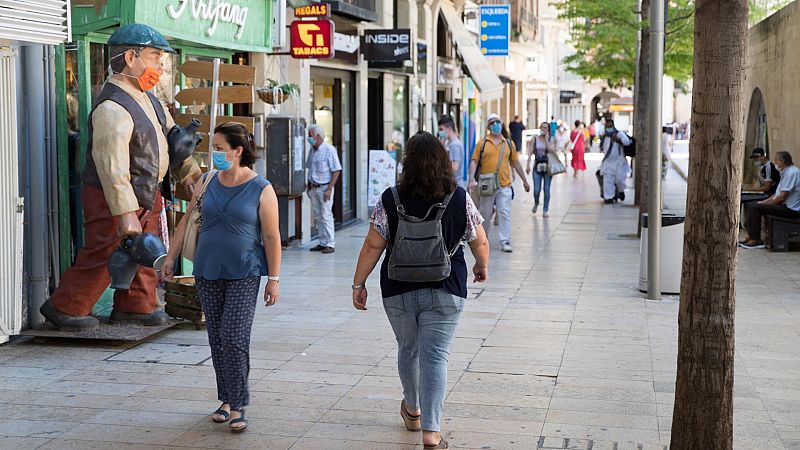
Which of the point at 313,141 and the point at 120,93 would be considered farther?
the point at 313,141

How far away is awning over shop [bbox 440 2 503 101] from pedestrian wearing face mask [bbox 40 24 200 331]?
18.6 meters

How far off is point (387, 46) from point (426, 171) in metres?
13.1

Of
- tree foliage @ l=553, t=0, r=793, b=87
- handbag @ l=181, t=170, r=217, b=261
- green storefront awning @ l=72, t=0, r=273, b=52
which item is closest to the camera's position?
handbag @ l=181, t=170, r=217, b=261

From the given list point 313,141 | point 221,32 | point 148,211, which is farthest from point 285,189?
point 148,211

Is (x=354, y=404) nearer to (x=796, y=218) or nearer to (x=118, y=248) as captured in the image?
(x=118, y=248)

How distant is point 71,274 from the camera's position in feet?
27.6

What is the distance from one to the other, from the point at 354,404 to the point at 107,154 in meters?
2.73

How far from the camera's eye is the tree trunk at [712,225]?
488 cm

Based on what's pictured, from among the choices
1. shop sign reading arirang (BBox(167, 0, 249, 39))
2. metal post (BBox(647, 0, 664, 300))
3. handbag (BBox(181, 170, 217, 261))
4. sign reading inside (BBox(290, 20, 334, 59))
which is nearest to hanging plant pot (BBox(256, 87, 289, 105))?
sign reading inside (BBox(290, 20, 334, 59))

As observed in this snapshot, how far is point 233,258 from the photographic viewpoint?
6062mm

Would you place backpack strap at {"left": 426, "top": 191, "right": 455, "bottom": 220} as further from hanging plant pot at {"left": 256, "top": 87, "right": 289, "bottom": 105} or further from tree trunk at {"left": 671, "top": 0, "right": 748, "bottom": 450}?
hanging plant pot at {"left": 256, "top": 87, "right": 289, "bottom": 105}

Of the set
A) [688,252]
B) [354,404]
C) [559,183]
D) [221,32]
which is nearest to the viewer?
[688,252]

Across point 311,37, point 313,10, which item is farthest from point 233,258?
point 313,10

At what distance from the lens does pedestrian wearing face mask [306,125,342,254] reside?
14.2m
